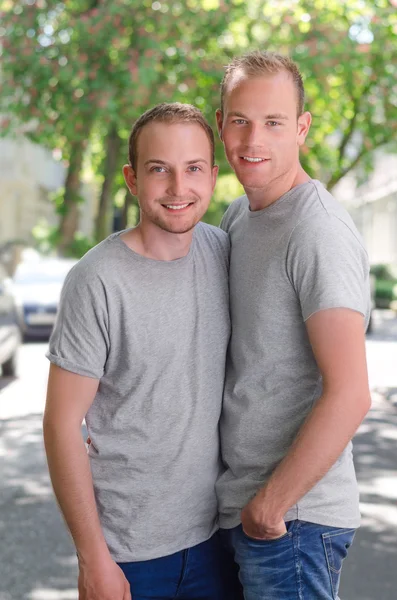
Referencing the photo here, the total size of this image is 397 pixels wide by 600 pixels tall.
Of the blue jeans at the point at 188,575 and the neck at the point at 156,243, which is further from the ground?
the neck at the point at 156,243

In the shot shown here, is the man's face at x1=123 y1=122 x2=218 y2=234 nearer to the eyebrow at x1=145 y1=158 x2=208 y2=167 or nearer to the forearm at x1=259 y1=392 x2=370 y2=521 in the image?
the eyebrow at x1=145 y1=158 x2=208 y2=167

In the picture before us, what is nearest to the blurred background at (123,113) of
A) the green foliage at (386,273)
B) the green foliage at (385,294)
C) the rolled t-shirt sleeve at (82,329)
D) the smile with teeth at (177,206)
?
the rolled t-shirt sleeve at (82,329)

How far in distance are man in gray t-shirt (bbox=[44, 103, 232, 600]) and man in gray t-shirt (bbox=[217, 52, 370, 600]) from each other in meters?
0.08

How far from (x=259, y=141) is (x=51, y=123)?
642 inches

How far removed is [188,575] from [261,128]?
4.12 feet

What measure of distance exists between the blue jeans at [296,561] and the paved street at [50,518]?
8.80 feet

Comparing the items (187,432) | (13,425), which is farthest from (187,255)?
(13,425)

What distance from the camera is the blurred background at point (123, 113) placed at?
6.24 m

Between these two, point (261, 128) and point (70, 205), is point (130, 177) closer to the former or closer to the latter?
point (261, 128)

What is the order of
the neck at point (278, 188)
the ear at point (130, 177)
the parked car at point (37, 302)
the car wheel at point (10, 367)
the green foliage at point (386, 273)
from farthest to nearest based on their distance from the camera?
the green foliage at point (386, 273)
the parked car at point (37, 302)
the car wheel at point (10, 367)
the ear at point (130, 177)
the neck at point (278, 188)

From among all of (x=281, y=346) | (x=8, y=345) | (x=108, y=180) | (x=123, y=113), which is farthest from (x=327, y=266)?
(x=108, y=180)

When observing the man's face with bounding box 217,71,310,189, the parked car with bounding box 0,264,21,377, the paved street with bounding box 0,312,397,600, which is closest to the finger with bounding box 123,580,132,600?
the man's face with bounding box 217,71,310,189

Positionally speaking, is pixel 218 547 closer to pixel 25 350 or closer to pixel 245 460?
pixel 245 460

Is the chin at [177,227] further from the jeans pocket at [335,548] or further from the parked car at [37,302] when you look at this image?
the parked car at [37,302]
